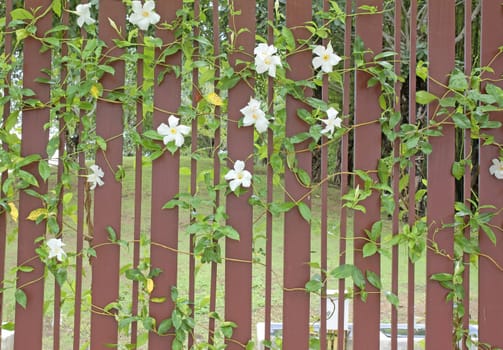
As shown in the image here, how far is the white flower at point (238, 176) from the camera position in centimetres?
133

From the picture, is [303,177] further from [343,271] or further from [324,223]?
[343,271]

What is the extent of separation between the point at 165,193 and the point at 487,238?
83 centimetres

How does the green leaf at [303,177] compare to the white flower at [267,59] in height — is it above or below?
below

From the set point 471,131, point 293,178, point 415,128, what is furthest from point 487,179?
point 293,178

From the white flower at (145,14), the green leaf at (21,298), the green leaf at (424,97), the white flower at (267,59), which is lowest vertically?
the green leaf at (21,298)

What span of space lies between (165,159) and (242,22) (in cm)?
40

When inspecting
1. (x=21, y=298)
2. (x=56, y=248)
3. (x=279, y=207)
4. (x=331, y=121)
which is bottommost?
(x=21, y=298)

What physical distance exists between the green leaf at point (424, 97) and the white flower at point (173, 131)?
58cm

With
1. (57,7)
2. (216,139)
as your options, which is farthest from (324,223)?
(57,7)

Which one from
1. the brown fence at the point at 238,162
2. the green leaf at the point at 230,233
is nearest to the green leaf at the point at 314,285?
the brown fence at the point at 238,162

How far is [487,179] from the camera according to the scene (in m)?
1.38

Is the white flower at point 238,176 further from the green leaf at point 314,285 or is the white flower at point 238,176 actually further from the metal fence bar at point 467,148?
the metal fence bar at point 467,148

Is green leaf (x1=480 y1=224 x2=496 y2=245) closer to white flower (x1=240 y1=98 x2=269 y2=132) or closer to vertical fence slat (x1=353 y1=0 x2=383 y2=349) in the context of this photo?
vertical fence slat (x1=353 y1=0 x2=383 y2=349)

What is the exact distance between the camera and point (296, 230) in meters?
1.37
